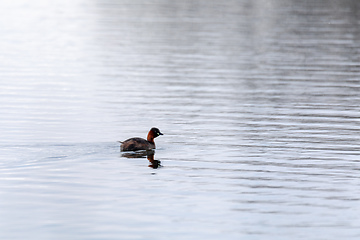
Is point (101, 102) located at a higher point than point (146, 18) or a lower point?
lower

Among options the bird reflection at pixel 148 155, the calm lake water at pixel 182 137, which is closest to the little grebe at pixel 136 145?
the bird reflection at pixel 148 155

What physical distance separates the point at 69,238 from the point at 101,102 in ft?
49.4

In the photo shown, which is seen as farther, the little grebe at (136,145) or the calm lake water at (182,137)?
the little grebe at (136,145)

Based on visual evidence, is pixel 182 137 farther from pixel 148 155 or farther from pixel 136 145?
pixel 136 145

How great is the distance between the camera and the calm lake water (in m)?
13.7

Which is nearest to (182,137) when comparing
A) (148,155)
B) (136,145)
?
(148,155)

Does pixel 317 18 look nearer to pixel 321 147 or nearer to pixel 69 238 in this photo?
pixel 321 147

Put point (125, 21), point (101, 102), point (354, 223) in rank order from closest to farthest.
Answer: point (354, 223)
point (101, 102)
point (125, 21)

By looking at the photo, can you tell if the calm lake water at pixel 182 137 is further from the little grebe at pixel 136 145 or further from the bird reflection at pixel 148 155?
the little grebe at pixel 136 145

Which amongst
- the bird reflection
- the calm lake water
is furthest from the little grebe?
Result: the calm lake water

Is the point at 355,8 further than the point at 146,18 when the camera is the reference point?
Yes

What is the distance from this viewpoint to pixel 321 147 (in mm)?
20031

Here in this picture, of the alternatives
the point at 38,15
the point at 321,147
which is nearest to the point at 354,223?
the point at 321,147

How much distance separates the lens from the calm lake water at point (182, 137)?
1366 centimetres
